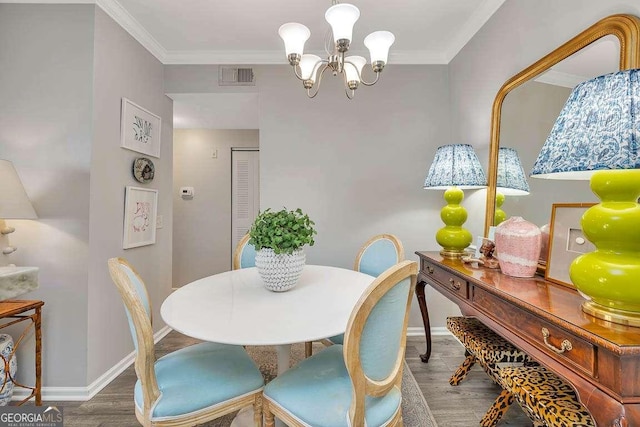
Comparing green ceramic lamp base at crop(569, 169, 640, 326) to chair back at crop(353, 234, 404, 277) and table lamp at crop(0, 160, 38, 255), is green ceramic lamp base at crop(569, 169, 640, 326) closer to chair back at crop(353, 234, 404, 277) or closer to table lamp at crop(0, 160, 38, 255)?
chair back at crop(353, 234, 404, 277)

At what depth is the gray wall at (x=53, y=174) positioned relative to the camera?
73.4 inches

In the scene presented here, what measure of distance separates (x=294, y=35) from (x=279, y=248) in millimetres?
1079

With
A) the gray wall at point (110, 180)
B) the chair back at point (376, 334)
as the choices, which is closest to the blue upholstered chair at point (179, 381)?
the chair back at point (376, 334)

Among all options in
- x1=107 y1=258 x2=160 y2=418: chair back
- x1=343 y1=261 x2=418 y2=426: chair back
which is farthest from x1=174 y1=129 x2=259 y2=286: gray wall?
x1=343 y1=261 x2=418 y2=426: chair back

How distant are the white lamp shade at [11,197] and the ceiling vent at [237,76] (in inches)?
69.6

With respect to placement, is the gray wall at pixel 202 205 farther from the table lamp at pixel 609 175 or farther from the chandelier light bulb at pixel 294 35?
the table lamp at pixel 609 175

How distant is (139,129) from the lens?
2.39 metres

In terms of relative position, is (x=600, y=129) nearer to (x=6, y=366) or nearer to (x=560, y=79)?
(x=560, y=79)

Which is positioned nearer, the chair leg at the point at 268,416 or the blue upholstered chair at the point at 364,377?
the blue upholstered chair at the point at 364,377

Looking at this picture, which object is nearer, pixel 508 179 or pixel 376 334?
pixel 376 334

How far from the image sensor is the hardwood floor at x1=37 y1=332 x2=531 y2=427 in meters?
1.64

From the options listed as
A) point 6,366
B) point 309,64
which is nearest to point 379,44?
point 309,64

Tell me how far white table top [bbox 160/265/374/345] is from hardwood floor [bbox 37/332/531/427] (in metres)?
0.93

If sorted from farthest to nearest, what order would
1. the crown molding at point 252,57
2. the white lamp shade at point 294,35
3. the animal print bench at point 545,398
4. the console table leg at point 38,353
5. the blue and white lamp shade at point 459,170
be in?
the crown molding at point 252,57 < the blue and white lamp shade at point 459,170 < the console table leg at point 38,353 < the white lamp shade at point 294,35 < the animal print bench at point 545,398
